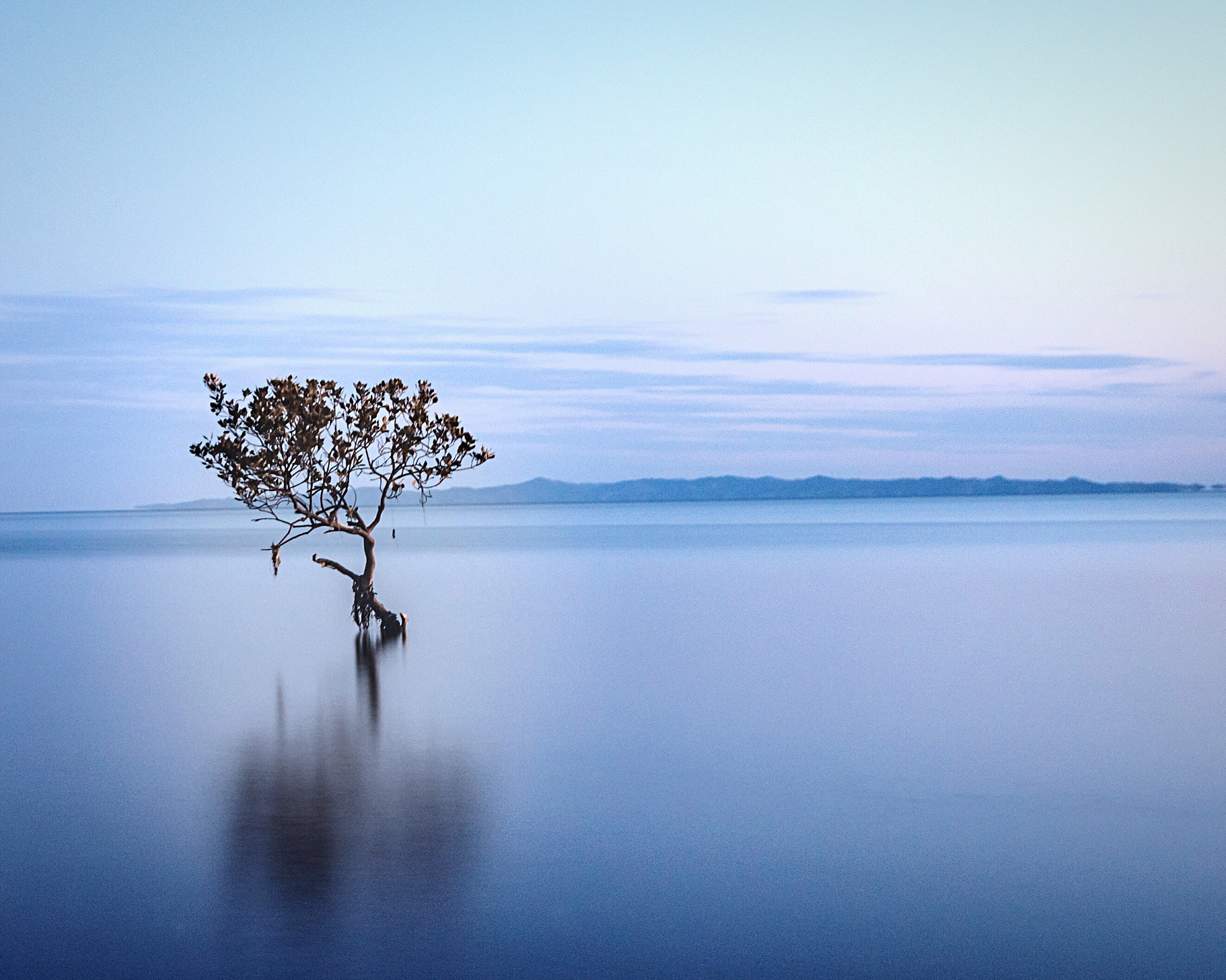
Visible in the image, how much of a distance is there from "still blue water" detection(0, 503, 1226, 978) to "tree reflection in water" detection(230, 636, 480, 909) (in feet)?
0.17

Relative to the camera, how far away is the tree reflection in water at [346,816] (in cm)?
944

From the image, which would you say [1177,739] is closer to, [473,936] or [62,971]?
[473,936]

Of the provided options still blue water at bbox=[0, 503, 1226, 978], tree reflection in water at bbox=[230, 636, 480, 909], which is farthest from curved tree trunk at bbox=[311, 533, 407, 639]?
tree reflection in water at bbox=[230, 636, 480, 909]

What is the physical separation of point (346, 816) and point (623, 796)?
2.77 meters

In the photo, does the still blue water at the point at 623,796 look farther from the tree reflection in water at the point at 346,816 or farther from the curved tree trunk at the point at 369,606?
the curved tree trunk at the point at 369,606

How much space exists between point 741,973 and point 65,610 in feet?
110

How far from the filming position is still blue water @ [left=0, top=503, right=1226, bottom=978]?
825 centimetres

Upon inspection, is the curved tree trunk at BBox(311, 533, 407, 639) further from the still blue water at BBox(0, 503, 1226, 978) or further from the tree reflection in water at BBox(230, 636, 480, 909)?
the tree reflection in water at BBox(230, 636, 480, 909)

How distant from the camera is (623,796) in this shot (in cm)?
1238

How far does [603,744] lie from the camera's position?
50.1 feet

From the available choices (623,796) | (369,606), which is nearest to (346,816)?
(623,796)

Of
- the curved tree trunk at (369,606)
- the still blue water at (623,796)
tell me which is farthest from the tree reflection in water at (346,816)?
the curved tree trunk at (369,606)

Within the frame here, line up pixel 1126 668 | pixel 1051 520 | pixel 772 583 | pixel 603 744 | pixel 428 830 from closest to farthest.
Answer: pixel 428 830 < pixel 603 744 < pixel 1126 668 < pixel 772 583 < pixel 1051 520

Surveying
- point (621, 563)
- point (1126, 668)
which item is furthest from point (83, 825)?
point (621, 563)
